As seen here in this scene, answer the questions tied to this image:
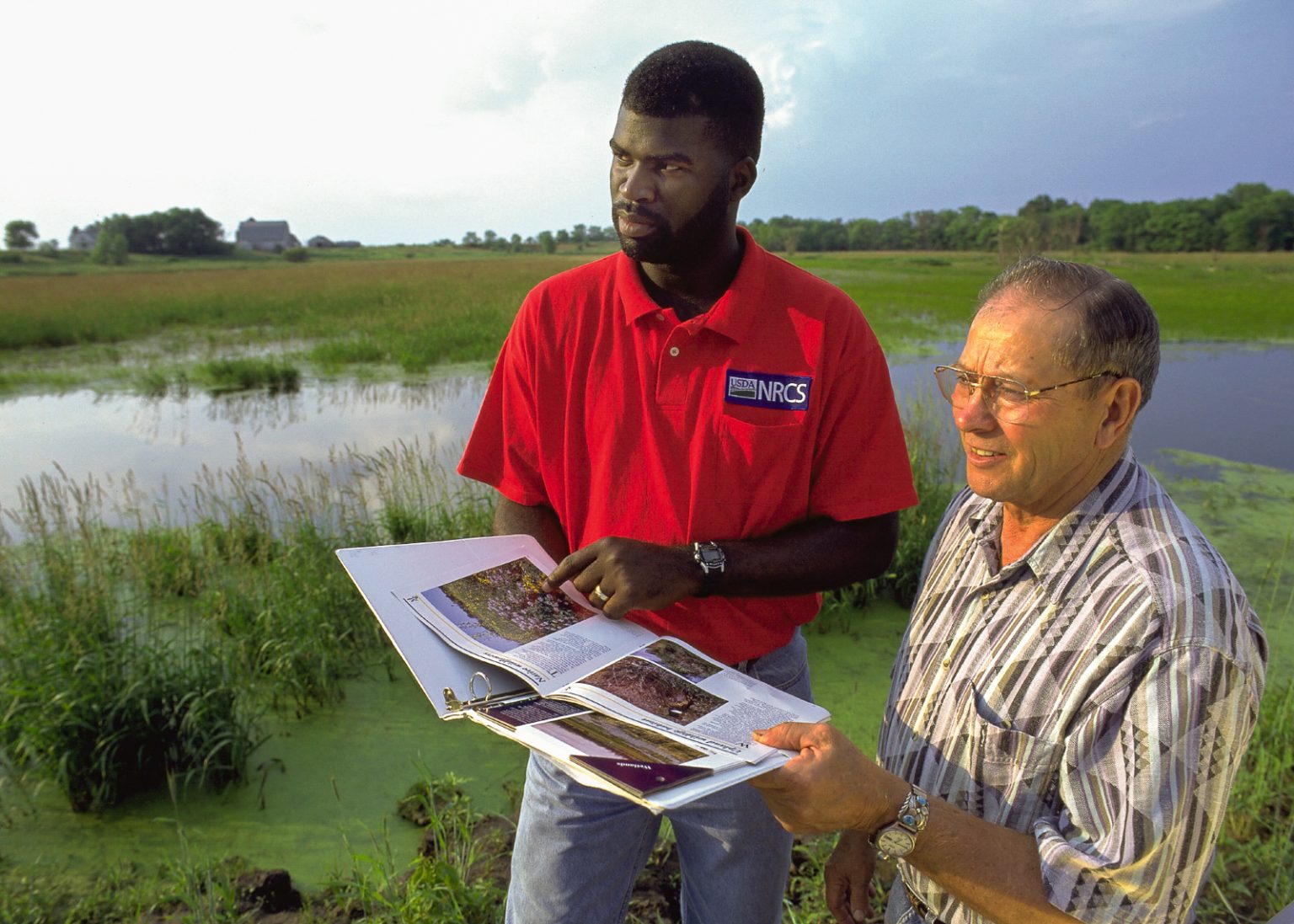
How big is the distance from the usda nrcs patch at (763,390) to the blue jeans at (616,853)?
732 millimetres

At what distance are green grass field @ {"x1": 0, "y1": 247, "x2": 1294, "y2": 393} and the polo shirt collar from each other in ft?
16.4

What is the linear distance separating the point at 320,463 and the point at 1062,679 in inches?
279

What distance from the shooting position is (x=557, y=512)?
192 cm

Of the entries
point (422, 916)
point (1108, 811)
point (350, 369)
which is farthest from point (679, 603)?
point (350, 369)

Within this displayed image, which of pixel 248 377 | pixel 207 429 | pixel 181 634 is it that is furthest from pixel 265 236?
pixel 181 634

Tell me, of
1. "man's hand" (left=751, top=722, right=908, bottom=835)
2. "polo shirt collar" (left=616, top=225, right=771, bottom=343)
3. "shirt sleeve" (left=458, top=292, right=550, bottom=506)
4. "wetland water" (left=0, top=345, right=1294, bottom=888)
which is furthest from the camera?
"wetland water" (left=0, top=345, right=1294, bottom=888)

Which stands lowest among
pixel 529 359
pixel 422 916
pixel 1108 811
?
pixel 422 916

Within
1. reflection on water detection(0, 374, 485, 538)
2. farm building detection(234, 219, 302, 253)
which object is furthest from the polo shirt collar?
farm building detection(234, 219, 302, 253)

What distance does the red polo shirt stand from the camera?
5.51 ft

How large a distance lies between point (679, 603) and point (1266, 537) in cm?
633

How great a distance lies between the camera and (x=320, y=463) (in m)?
7.42

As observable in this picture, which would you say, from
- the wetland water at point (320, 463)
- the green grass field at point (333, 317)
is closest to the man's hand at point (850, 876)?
the wetland water at point (320, 463)

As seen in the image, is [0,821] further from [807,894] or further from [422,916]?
[807,894]

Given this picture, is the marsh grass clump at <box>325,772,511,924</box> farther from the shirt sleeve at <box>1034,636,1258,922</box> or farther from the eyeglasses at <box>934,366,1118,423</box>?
the eyeglasses at <box>934,366,1118,423</box>
